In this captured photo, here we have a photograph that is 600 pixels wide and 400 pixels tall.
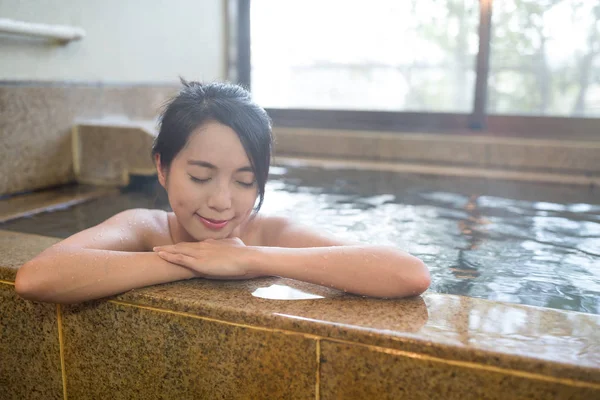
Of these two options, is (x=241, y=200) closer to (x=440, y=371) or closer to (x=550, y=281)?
(x=440, y=371)

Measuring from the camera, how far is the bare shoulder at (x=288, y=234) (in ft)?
6.04

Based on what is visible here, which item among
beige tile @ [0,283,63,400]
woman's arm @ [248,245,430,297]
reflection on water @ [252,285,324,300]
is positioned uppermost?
woman's arm @ [248,245,430,297]

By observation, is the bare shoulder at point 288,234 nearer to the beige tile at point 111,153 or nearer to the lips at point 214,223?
the lips at point 214,223

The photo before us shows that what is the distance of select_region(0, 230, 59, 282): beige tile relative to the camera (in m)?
1.76

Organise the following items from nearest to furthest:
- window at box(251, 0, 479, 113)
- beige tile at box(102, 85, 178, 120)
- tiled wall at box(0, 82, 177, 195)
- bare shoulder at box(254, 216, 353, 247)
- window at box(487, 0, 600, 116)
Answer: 1. bare shoulder at box(254, 216, 353, 247)
2. tiled wall at box(0, 82, 177, 195)
3. beige tile at box(102, 85, 178, 120)
4. window at box(487, 0, 600, 116)
5. window at box(251, 0, 479, 113)

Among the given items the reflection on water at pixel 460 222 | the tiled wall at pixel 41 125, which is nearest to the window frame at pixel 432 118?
the reflection on water at pixel 460 222

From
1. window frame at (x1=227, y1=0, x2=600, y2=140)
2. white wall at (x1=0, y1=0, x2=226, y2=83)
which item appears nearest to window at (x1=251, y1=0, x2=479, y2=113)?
window frame at (x1=227, y1=0, x2=600, y2=140)

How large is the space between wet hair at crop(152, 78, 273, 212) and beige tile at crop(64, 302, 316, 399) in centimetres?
51

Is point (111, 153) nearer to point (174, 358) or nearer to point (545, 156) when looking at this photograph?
point (174, 358)

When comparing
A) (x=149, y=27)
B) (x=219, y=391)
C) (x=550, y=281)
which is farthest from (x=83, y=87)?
(x=550, y=281)

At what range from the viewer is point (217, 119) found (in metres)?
1.70

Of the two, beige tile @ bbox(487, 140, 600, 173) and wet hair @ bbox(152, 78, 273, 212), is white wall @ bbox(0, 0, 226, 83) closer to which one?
wet hair @ bbox(152, 78, 273, 212)

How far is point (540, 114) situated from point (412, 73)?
1379 millimetres

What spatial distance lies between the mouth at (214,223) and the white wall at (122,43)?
1.92 m
